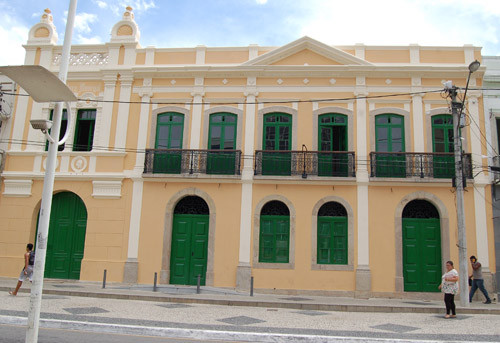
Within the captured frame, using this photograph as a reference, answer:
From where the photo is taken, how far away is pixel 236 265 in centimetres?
1647

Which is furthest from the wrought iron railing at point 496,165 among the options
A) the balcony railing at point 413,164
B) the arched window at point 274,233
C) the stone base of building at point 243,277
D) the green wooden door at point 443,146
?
the stone base of building at point 243,277

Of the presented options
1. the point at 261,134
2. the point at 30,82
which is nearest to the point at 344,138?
the point at 261,134

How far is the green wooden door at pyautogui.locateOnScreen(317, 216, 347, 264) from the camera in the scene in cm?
1644

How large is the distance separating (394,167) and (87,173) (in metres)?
11.8

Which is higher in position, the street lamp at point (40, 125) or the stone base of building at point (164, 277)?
the street lamp at point (40, 125)

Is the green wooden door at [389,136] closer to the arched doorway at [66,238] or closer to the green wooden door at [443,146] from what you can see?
the green wooden door at [443,146]

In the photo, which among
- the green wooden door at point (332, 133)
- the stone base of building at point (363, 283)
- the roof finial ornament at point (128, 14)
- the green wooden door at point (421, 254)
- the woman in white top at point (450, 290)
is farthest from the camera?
the roof finial ornament at point (128, 14)

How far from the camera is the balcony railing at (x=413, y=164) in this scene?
1642 centimetres

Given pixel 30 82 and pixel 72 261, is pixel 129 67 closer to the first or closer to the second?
pixel 72 261

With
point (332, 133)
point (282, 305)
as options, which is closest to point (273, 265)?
point (282, 305)

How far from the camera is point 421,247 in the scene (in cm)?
1636

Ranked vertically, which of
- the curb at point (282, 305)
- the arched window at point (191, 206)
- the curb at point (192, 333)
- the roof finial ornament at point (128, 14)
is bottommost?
the curb at point (192, 333)

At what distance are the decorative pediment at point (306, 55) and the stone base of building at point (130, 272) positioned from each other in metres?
8.95

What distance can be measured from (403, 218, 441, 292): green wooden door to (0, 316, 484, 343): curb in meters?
8.35
